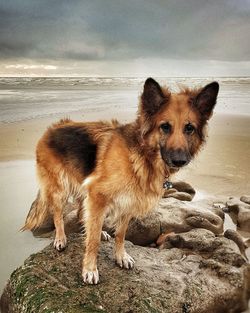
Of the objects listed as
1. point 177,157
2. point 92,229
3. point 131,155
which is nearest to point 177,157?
point 177,157

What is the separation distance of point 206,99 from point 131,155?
96 cm

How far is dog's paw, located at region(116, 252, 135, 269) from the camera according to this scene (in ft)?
15.1

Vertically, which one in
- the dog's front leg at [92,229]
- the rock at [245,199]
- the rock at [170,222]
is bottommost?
the rock at [245,199]

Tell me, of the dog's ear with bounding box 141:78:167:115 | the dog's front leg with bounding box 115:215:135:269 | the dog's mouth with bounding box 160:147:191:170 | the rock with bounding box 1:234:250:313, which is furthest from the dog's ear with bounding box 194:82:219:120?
the rock with bounding box 1:234:250:313

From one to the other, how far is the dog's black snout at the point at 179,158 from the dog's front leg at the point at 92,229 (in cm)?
97

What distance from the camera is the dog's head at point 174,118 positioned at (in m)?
3.92

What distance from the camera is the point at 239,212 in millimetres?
6867

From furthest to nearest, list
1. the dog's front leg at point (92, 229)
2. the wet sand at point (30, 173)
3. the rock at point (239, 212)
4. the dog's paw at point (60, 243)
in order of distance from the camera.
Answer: the rock at point (239, 212) < the wet sand at point (30, 173) < the dog's paw at point (60, 243) < the dog's front leg at point (92, 229)

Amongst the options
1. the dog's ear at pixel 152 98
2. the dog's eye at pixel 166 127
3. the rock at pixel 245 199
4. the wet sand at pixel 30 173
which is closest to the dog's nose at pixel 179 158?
the dog's eye at pixel 166 127

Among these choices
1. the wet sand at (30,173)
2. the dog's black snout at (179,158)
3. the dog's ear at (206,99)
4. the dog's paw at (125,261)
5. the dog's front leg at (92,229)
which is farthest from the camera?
the wet sand at (30,173)

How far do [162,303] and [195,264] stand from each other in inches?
37.0

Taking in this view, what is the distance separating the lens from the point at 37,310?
3699mm

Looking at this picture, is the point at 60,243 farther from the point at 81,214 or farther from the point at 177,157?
the point at 177,157

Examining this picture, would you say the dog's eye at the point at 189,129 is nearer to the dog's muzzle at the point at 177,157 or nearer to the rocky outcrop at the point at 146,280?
the dog's muzzle at the point at 177,157
